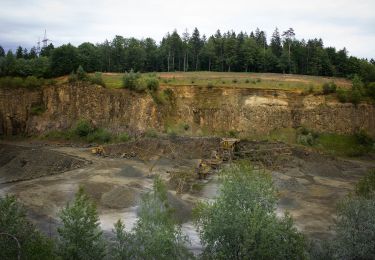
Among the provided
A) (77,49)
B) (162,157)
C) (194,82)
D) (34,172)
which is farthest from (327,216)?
(77,49)

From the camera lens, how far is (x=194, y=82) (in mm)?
63594

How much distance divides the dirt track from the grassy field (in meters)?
16.2

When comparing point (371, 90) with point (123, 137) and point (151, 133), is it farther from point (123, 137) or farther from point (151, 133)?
point (123, 137)

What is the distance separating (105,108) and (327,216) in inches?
1457

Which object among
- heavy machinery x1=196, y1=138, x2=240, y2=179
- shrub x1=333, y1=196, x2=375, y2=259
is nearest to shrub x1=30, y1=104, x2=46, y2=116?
heavy machinery x1=196, y1=138, x2=240, y2=179

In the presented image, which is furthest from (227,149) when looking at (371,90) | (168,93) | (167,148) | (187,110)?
(371,90)

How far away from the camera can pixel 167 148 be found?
157 feet

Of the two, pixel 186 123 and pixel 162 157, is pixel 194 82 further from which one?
pixel 162 157

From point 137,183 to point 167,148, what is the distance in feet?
34.8

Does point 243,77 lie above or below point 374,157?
above

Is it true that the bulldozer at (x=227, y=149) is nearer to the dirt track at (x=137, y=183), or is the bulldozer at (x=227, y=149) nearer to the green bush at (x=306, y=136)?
the dirt track at (x=137, y=183)

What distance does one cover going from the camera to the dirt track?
30411 mm

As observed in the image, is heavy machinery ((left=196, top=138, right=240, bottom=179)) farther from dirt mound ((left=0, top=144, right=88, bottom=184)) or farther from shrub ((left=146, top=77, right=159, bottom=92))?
shrub ((left=146, top=77, right=159, bottom=92))

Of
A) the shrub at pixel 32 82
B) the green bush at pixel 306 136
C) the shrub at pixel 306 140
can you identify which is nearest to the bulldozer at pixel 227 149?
the shrub at pixel 306 140
